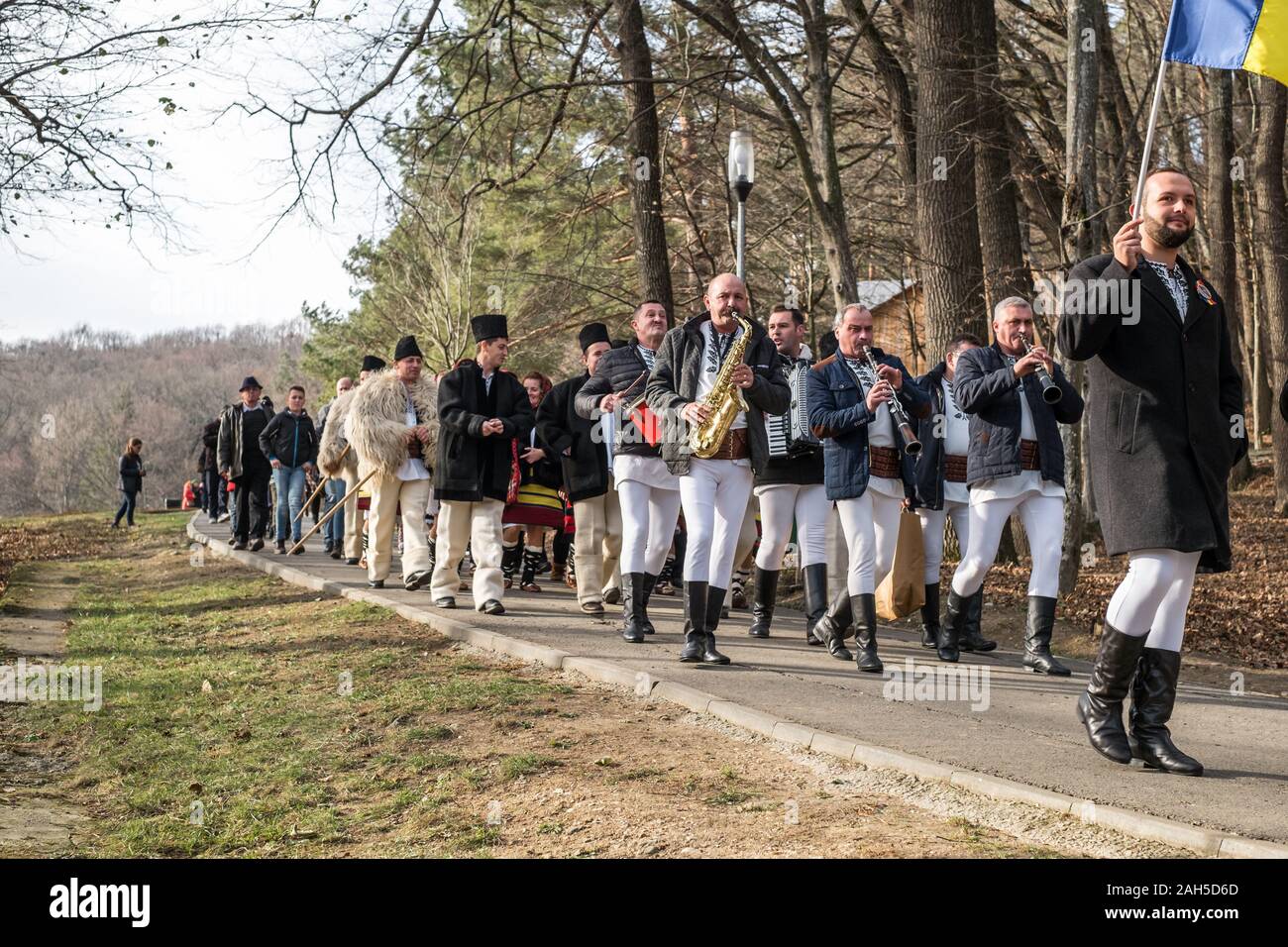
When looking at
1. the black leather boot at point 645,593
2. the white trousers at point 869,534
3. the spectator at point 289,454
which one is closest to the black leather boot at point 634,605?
the black leather boot at point 645,593

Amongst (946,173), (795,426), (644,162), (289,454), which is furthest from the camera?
(289,454)

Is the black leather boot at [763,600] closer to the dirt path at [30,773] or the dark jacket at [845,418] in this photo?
the dark jacket at [845,418]

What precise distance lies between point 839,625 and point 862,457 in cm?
123

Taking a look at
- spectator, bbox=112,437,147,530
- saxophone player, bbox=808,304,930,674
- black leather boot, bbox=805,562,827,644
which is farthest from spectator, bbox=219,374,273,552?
spectator, bbox=112,437,147,530

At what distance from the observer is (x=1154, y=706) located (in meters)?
6.07

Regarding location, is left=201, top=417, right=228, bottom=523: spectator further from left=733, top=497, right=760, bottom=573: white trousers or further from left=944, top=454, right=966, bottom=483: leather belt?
left=944, top=454, right=966, bottom=483: leather belt

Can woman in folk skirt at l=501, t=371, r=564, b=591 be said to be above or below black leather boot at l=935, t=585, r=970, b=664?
above

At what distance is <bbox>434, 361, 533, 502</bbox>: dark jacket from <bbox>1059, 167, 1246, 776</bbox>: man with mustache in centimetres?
624

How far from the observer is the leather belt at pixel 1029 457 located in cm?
890

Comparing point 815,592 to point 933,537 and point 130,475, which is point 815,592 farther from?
point 130,475

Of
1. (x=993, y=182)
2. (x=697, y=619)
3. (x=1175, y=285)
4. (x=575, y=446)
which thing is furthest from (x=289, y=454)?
(x=1175, y=285)

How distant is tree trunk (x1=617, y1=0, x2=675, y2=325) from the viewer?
16.9m
